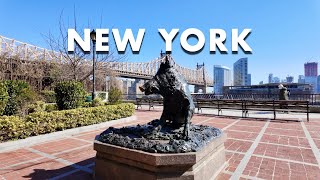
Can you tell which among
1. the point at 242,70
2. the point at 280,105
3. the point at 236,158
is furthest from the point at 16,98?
the point at 242,70

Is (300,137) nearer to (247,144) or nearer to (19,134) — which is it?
(247,144)

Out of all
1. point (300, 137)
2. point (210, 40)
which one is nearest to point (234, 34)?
point (210, 40)

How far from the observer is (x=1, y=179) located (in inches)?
160

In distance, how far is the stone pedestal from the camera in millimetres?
3205

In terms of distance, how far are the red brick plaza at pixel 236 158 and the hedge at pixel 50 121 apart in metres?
0.46

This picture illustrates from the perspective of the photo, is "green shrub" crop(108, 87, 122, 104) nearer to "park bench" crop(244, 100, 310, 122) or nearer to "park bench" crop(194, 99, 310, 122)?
"park bench" crop(194, 99, 310, 122)

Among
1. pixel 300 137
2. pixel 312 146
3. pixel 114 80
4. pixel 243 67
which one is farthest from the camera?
pixel 243 67

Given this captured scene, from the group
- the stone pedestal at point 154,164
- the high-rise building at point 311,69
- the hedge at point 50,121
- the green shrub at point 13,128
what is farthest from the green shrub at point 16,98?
the high-rise building at point 311,69

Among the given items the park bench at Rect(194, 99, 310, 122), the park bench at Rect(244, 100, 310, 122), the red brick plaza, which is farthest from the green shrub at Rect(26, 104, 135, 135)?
the park bench at Rect(244, 100, 310, 122)

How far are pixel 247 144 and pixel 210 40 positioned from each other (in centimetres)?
837

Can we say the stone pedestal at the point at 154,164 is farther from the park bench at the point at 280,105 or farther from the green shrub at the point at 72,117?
the park bench at the point at 280,105

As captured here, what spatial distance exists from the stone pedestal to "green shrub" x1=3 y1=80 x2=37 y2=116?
5622 millimetres

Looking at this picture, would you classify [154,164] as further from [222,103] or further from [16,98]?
[222,103]

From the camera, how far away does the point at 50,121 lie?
7.36 m
